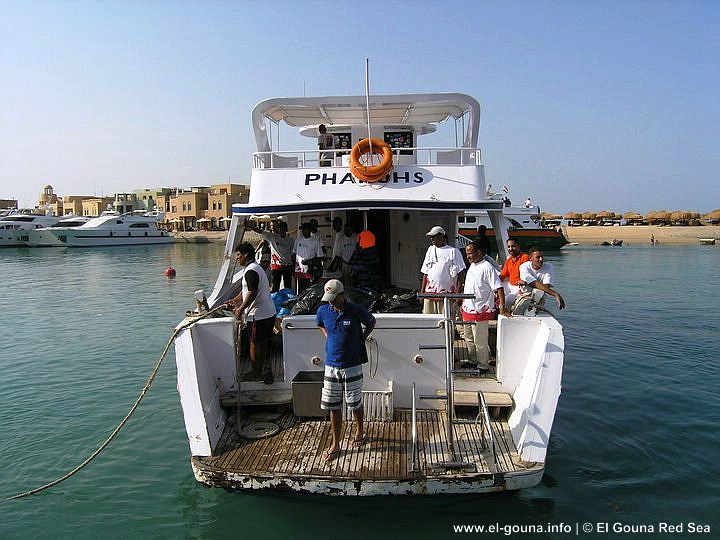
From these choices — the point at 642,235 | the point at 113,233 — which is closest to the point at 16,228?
the point at 113,233

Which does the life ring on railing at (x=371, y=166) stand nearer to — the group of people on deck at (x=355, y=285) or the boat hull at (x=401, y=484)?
the group of people on deck at (x=355, y=285)

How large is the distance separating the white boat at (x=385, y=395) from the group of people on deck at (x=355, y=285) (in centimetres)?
26

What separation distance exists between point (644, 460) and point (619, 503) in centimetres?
120

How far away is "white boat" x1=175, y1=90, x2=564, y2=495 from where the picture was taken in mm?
4641

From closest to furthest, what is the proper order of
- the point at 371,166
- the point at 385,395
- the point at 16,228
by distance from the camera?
the point at 385,395
the point at 371,166
the point at 16,228

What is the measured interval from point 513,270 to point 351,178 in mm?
2412

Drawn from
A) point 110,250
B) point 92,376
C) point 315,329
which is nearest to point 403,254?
point 315,329

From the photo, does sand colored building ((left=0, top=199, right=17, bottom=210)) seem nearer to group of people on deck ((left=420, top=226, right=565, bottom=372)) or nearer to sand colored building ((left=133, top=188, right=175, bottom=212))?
sand colored building ((left=133, top=188, right=175, bottom=212))

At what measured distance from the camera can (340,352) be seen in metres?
4.87

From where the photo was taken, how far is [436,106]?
8.94 meters

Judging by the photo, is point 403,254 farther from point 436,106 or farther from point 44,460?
point 44,460

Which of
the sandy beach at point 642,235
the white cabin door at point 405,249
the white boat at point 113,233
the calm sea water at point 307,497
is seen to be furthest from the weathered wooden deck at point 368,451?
the sandy beach at point 642,235

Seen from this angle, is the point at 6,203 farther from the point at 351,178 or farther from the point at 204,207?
the point at 351,178

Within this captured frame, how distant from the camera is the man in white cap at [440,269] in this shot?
6.19 metres
